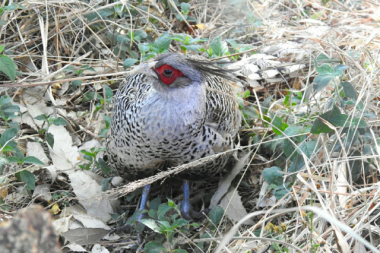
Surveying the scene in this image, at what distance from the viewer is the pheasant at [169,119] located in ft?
9.19

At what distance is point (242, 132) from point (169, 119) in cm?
106

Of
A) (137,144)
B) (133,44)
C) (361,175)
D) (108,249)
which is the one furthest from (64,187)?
(361,175)

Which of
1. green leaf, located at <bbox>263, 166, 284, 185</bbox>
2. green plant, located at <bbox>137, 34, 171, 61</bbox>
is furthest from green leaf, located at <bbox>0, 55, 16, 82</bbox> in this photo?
green leaf, located at <bbox>263, 166, 284, 185</bbox>

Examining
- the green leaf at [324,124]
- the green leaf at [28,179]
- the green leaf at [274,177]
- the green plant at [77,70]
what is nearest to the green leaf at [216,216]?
the green leaf at [274,177]

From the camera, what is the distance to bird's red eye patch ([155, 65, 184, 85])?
2789 millimetres

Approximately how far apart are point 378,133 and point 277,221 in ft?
2.70

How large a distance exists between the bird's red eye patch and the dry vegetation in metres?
0.41

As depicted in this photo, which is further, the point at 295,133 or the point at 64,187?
the point at 64,187

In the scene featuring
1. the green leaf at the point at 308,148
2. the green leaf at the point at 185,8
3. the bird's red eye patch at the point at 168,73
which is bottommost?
the green leaf at the point at 308,148

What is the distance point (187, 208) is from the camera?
3334mm

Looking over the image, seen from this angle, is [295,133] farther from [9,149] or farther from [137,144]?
[9,149]

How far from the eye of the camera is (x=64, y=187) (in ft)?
11.3

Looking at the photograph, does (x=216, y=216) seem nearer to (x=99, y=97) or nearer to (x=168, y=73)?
(x=168, y=73)

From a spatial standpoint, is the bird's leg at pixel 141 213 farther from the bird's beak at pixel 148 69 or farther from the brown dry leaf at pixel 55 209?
the bird's beak at pixel 148 69
